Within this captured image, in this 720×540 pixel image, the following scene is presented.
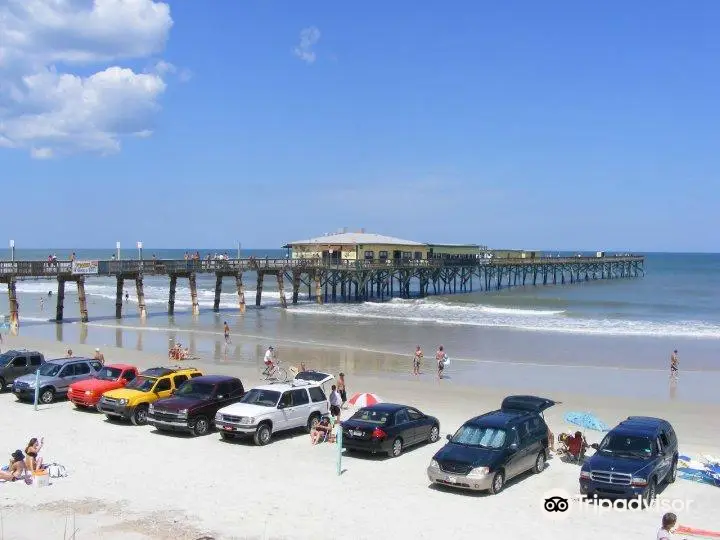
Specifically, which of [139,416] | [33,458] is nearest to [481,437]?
[33,458]

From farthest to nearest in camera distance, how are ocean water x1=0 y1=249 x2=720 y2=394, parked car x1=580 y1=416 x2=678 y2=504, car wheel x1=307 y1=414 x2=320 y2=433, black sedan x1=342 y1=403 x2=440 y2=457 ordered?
ocean water x1=0 y1=249 x2=720 y2=394 < car wheel x1=307 y1=414 x2=320 y2=433 < black sedan x1=342 y1=403 x2=440 y2=457 < parked car x1=580 y1=416 x2=678 y2=504

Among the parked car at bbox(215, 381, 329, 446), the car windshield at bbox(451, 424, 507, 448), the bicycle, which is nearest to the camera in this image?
the car windshield at bbox(451, 424, 507, 448)

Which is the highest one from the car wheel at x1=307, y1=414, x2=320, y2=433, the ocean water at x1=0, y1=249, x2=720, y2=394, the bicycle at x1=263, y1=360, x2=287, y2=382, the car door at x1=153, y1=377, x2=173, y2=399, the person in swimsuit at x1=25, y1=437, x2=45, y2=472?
the car door at x1=153, y1=377, x2=173, y2=399

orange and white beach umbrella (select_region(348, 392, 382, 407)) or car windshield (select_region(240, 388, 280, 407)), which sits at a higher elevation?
car windshield (select_region(240, 388, 280, 407))

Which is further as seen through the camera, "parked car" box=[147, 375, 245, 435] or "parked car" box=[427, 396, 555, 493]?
"parked car" box=[147, 375, 245, 435]

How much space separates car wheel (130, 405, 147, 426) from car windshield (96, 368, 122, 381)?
8.01 ft

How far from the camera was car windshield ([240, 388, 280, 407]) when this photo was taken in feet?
54.0

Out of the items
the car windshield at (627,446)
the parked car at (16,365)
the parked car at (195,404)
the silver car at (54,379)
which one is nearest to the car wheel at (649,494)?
the car windshield at (627,446)

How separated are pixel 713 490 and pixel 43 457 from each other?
13.1 m

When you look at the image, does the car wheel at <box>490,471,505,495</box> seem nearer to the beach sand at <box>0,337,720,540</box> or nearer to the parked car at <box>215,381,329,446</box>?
the beach sand at <box>0,337,720,540</box>

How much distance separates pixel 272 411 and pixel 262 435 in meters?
0.59

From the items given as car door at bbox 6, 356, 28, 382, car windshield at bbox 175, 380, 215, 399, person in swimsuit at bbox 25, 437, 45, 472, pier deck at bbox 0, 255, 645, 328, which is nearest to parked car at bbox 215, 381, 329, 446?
car windshield at bbox 175, 380, 215, 399

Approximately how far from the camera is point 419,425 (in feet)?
51.6

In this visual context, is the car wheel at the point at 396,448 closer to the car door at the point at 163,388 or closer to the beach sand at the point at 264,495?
the beach sand at the point at 264,495
